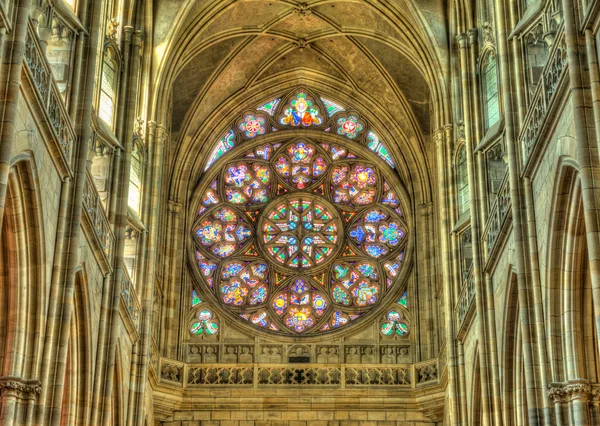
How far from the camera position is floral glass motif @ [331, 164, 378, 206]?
1164 inches

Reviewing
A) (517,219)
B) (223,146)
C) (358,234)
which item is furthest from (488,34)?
(223,146)

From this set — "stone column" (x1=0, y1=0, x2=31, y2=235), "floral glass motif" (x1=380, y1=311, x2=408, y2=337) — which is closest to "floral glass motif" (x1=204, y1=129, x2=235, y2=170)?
"floral glass motif" (x1=380, y1=311, x2=408, y2=337)

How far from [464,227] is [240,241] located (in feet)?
24.2

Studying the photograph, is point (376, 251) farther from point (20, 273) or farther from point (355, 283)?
point (20, 273)

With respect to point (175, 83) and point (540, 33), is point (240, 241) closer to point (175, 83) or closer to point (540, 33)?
point (175, 83)

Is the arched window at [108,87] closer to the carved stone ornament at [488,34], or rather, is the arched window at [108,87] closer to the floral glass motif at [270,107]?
the carved stone ornament at [488,34]

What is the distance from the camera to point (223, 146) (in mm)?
29859

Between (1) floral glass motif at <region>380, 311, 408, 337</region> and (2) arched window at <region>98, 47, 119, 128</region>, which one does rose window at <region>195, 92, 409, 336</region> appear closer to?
(1) floral glass motif at <region>380, 311, 408, 337</region>

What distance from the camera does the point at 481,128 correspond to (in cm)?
2156

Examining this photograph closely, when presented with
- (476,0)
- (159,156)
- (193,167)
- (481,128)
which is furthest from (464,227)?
(193,167)

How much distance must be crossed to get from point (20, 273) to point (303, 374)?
1302 centimetres

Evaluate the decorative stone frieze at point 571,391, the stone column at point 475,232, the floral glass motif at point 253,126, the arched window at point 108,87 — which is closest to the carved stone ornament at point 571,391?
the decorative stone frieze at point 571,391

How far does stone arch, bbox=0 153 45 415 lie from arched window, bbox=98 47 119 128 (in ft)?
20.5

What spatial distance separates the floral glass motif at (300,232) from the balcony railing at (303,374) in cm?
320
